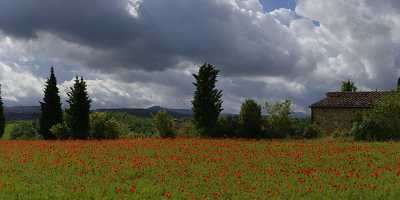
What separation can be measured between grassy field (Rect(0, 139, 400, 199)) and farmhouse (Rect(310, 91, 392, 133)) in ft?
98.8

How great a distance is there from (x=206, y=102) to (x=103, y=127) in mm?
10373

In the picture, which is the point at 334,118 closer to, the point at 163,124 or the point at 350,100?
the point at 350,100

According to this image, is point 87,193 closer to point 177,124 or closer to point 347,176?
point 347,176

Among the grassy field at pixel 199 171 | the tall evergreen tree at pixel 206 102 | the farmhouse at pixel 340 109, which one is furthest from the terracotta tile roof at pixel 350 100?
the grassy field at pixel 199 171

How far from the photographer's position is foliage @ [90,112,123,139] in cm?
4056

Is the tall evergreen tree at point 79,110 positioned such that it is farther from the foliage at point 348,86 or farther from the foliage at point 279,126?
the foliage at point 348,86

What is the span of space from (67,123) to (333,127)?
3187cm

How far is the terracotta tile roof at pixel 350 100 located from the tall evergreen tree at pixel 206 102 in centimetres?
1776

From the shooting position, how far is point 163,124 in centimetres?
4362

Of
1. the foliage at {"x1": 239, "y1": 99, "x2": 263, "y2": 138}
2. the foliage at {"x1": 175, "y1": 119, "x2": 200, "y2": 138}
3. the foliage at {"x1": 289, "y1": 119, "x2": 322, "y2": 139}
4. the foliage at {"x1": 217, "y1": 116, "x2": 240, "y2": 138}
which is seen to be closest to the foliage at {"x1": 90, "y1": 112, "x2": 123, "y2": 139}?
the foliage at {"x1": 175, "y1": 119, "x2": 200, "y2": 138}

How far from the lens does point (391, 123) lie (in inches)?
1361

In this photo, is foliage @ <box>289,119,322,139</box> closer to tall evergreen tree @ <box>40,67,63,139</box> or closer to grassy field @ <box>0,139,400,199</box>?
grassy field @ <box>0,139,400,199</box>

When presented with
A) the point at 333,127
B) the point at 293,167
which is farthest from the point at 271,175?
the point at 333,127

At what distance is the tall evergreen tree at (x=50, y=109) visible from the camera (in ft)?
168
